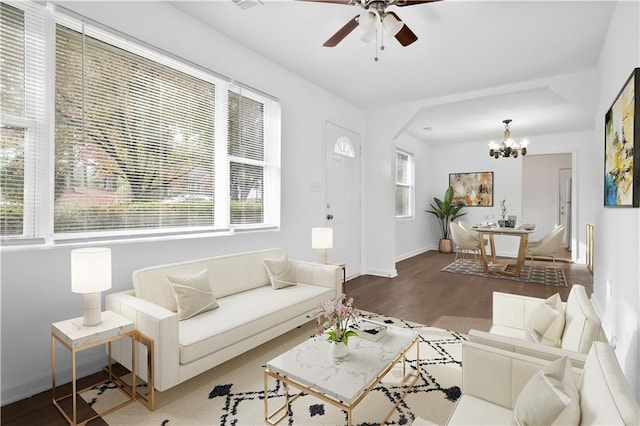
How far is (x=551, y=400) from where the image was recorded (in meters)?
1.03

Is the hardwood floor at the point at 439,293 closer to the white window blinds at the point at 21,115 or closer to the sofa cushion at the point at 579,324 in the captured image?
the sofa cushion at the point at 579,324

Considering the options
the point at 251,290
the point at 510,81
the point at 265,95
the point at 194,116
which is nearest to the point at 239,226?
the point at 251,290

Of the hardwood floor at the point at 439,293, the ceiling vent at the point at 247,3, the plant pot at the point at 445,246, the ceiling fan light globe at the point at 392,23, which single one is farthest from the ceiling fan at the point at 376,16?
the plant pot at the point at 445,246

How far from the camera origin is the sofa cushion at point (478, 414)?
4.32 feet

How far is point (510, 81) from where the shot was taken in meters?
4.45

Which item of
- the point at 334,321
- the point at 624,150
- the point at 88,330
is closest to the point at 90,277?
the point at 88,330

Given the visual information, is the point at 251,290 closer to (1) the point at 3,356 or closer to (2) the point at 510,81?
(1) the point at 3,356

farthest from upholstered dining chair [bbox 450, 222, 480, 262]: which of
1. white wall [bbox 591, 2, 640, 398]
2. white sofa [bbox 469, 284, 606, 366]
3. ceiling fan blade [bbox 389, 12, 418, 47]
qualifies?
ceiling fan blade [bbox 389, 12, 418, 47]

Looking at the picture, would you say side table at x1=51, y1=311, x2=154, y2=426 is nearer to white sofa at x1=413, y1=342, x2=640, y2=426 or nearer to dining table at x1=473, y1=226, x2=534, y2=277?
white sofa at x1=413, y1=342, x2=640, y2=426

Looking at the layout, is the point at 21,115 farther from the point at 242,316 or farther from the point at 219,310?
the point at 242,316

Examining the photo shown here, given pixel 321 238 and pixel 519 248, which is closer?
pixel 321 238

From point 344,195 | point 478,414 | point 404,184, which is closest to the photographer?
point 478,414

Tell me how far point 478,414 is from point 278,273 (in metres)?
2.27

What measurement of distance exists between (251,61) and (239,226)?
1822 millimetres
